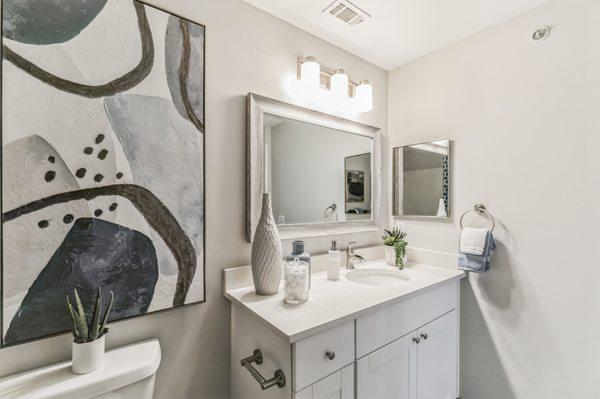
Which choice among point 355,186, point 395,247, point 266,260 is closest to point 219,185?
point 266,260

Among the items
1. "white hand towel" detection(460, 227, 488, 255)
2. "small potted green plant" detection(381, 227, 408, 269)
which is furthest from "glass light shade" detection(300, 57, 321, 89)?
"white hand towel" detection(460, 227, 488, 255)

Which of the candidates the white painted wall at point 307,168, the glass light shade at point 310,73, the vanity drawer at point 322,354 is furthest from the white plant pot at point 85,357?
the glass light shade at point 310,73

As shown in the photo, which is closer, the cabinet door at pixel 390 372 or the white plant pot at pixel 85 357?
the white plant pot at pixel 85 357

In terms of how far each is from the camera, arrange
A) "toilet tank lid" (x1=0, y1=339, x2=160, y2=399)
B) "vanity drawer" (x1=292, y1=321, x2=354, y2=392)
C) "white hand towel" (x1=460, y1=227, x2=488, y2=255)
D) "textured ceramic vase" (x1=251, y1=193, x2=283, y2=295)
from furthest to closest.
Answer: "white hand towel" (x1=460, y1=227, x2=488, y2=255) → "textured ceramic vase" (x1=251, y1=193, x2=283, y2=295) → "vanity drawer" (x1=292, y1=321, x2=354, y2=392) → "toilet tank lid" (x1=0, y1=339, x2=160, y2=399)

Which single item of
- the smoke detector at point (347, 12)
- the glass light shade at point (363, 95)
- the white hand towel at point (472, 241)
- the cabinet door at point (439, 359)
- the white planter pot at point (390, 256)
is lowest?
the cabinet door at point (439, 359)

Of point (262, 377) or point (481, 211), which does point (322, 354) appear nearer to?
point (262, 377)

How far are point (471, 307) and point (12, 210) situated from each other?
2.07 m

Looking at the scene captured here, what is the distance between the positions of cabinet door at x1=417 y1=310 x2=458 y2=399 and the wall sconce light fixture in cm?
129

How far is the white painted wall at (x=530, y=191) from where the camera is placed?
1201 mm

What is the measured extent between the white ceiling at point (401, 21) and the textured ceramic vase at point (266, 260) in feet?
3.50

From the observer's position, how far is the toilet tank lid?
0.76 meters

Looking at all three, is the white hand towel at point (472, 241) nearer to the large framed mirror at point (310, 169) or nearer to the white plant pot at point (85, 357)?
the large framed mirror at point (310, 169)

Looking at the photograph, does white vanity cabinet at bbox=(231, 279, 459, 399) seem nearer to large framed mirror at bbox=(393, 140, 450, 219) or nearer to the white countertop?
the white countertop

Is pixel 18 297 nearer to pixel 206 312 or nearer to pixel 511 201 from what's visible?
pixel 206 312
